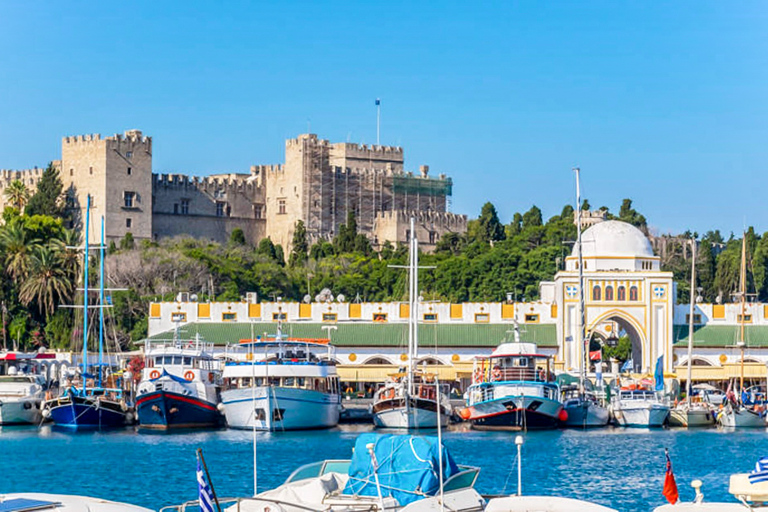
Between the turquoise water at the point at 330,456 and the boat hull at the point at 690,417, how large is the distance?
215cm

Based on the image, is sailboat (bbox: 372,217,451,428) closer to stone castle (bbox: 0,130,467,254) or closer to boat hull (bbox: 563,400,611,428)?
boat hull (bbox: 563,400,611,428)

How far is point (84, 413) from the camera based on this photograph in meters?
60.2

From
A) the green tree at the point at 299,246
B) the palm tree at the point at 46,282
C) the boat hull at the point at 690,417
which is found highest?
the green tree at the point at 299,246

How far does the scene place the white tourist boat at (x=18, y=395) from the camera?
63.0m

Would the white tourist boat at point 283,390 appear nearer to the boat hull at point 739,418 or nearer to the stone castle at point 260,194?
the boat hull at point 739,418

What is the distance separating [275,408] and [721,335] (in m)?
32.1

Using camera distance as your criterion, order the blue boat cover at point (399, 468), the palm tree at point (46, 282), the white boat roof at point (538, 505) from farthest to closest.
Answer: the palm tree at point (46, 282) → the blue boat cover at point (399, 468) → the white boat roof at point (538, 505)

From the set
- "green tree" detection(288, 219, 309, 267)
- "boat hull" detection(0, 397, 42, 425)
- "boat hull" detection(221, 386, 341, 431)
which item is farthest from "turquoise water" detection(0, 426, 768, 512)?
"green tree" detection(288, 219, 309, 267)

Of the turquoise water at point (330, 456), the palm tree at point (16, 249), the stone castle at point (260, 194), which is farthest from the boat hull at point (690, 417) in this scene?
the stone castle at point (260, 194)

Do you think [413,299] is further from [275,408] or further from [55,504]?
[55,504]

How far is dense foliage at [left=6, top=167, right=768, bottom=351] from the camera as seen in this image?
91875mm

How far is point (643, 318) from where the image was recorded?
81.1 meters

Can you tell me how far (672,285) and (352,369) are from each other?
1835 cm

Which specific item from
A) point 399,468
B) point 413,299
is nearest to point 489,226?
point 413,299
